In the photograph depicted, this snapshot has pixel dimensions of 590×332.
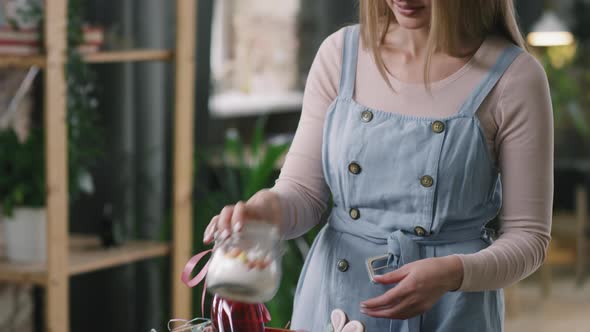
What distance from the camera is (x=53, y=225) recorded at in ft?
8.77

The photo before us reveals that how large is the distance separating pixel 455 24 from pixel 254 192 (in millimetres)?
1952

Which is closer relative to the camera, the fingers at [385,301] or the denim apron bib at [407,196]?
the fingers at [385,301]

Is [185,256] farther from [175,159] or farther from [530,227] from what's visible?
[530,227]

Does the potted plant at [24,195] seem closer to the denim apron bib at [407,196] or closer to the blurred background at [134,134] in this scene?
the blurred background at [134,134]

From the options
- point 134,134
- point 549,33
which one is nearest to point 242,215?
point 134,134

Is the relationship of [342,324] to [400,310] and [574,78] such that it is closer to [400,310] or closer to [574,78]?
[400,310]

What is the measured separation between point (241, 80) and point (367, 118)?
3311 mm

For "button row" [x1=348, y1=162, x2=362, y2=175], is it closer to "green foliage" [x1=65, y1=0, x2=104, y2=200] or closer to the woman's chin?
the woman's chin

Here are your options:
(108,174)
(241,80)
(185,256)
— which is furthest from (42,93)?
(241,80)

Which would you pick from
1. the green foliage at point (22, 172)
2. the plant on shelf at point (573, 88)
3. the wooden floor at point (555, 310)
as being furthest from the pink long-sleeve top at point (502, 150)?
the plant on shelf at point (573, 88)

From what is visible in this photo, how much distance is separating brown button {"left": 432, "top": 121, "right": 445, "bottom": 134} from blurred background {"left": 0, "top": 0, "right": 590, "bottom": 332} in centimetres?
150

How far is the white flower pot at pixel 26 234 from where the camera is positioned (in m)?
2.76

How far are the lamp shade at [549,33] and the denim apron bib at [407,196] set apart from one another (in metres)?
4.79

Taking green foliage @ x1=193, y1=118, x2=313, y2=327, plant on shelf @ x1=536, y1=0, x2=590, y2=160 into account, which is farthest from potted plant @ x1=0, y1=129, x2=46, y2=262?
plant on shelf @ x1=536, y1=0, x2=590, y2=160
